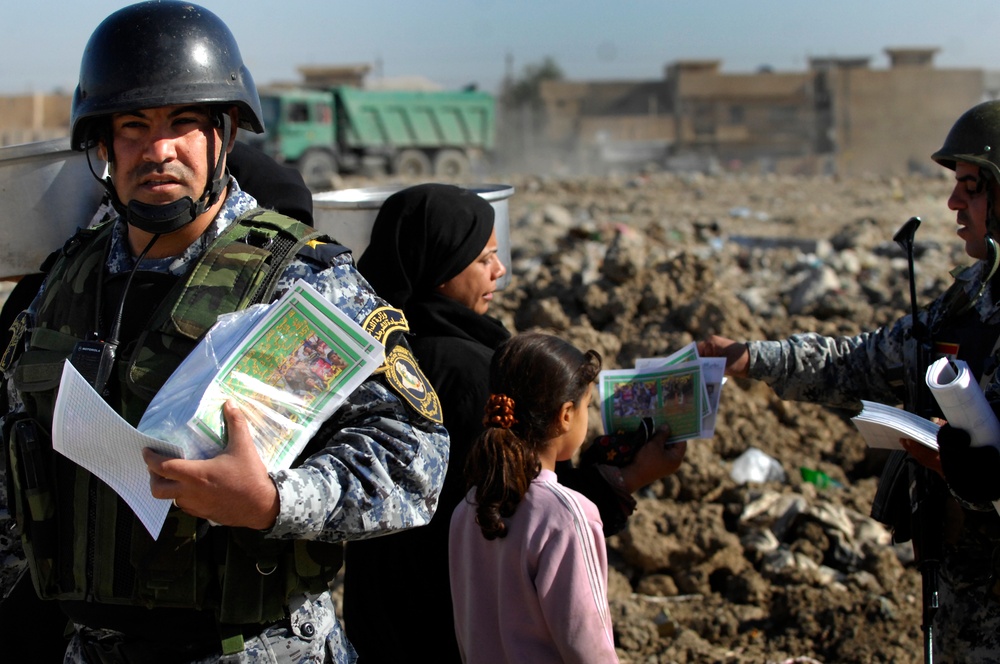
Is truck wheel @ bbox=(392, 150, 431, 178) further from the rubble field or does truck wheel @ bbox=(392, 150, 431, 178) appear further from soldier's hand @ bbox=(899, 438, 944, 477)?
soldier's hand @ bbox=(899, 438, 944, 477)

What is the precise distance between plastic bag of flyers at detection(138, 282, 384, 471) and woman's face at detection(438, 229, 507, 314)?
3.46 ft

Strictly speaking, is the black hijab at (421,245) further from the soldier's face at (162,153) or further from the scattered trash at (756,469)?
the scattered trash at (756,469)

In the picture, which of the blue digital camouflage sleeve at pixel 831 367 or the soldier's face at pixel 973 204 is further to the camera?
the blue digital camouflage sleeve at pixel 831 367

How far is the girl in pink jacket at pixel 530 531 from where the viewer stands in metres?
1.96

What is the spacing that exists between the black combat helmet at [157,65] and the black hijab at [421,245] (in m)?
0.60

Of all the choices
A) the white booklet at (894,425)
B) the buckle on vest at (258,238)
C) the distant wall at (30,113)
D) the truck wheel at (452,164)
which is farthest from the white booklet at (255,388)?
the distant wall at (30,113)

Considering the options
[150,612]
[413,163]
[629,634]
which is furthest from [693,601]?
[413,163]

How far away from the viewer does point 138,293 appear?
198 centimetres

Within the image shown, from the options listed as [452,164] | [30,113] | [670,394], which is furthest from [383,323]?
[30,113]

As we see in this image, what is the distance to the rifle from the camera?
2.56m

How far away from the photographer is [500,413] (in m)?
2.11

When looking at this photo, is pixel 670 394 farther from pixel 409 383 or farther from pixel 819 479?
pixel 819 479

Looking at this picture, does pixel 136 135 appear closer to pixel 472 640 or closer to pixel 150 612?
pixel 150 612

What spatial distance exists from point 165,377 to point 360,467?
0.39m
